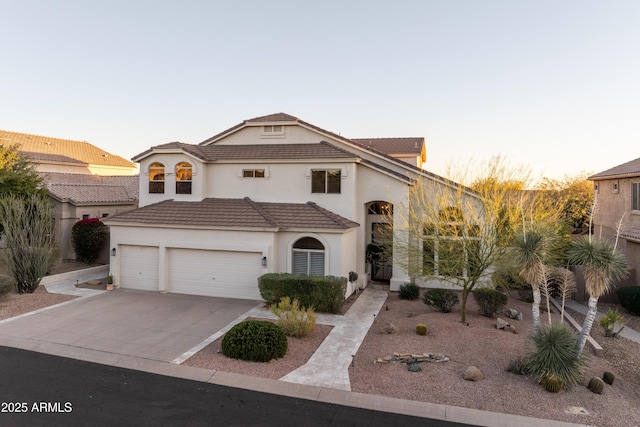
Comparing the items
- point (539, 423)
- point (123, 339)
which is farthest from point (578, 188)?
point (123, 339)

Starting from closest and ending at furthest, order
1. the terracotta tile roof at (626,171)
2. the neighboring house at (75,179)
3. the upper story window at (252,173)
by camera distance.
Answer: the terracotta tile roof at (626,171) → the upper story window at (252,173) → the neighboring house at (75,179)

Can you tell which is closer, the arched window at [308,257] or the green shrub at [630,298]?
the green shrub at [630,298]

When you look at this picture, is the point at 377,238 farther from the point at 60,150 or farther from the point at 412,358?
the point at 60,150

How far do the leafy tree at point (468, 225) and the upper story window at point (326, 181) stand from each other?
5159 millimetres

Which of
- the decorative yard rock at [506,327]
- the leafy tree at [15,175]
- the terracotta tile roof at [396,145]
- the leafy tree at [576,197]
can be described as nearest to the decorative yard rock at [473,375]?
the decorative yard rock at [506,327]

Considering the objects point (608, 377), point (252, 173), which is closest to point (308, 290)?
point (252, 173)

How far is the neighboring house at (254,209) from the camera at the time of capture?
17531 millimetres

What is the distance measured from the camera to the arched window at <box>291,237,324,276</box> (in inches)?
693

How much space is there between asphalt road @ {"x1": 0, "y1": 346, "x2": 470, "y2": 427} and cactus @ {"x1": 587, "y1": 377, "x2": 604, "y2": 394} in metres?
3.79

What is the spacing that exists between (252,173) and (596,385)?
17.0 m

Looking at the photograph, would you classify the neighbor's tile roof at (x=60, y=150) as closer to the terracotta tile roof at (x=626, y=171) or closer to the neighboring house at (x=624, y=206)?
the neighboring house at (x=624, y=206)

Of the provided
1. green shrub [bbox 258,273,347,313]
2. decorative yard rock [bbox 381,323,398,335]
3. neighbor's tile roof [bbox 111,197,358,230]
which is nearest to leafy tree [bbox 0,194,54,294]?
neighbor's tile roof [bbox 111,197,358,230]

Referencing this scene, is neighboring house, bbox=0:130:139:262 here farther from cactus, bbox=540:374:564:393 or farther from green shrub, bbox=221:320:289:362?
cactus, bbox=540:374:564:393

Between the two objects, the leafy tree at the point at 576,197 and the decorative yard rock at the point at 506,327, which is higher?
the leafy tree at the point at 576,197
